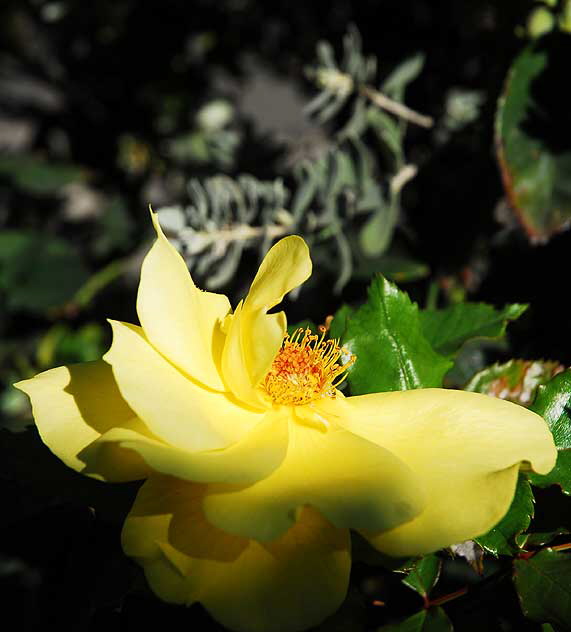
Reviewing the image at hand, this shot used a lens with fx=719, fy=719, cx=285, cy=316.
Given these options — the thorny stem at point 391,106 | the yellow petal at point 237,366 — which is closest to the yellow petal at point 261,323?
the yellow petal at point 237,366

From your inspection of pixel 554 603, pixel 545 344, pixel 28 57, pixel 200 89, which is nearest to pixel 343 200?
pixel 545 344

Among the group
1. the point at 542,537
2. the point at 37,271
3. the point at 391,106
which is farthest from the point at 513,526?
the point at 37,271

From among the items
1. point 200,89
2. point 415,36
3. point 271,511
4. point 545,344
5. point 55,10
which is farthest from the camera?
point 200,89

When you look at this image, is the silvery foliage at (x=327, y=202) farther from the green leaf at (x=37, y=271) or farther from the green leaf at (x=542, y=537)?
the green leaf at (x=37, y=271)

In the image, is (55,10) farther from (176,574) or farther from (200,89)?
(176,574)

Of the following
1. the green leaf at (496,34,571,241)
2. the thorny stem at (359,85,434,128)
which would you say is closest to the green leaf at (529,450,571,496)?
the green leaf at (496,34,571,241)

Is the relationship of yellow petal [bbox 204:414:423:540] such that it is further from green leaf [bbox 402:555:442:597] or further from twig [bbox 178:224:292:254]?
twig [bbox 178:224:292:254]

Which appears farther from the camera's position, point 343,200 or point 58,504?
point 343,200
